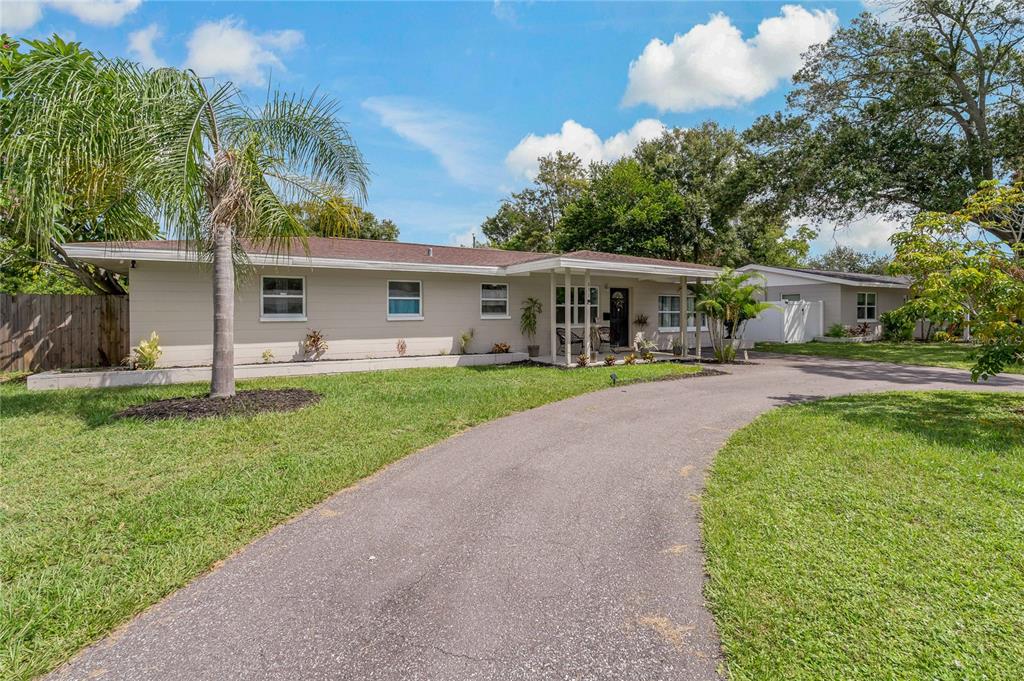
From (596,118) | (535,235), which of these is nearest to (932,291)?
(596,118)

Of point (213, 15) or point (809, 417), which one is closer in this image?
point (809, 417)

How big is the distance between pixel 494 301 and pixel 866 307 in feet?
63.6

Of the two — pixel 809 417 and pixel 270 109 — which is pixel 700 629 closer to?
pixel 809 417

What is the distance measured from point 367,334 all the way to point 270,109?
233 inches

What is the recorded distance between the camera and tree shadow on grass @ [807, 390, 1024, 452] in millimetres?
5734

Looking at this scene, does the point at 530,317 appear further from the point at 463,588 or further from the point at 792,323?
the point at 792,323

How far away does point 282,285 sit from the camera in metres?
11.5

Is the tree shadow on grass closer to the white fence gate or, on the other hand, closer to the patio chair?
the patio chair

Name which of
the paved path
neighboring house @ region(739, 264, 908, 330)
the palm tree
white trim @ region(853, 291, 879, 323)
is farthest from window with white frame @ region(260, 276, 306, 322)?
white trim @ region(853, 291, 879, 323)

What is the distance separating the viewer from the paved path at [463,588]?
2240 mm

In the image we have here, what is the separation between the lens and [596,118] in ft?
90.5

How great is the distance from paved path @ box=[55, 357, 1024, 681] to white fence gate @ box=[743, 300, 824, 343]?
18.8 m

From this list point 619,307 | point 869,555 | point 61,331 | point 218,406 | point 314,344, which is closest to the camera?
point 869,555

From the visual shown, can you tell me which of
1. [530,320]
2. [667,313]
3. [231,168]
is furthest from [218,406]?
[667,313]
